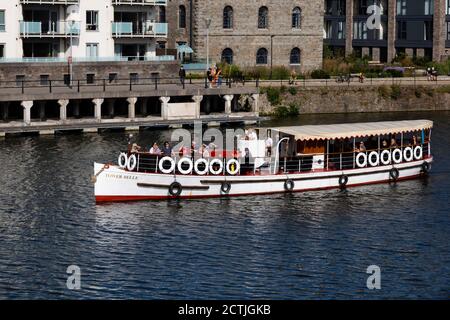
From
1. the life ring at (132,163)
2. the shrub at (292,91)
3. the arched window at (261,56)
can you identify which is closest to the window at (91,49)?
the shrub at (292,91)

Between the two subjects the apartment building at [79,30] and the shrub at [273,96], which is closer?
the apartment building at [79,30]

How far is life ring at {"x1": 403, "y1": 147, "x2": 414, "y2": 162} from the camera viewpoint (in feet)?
250

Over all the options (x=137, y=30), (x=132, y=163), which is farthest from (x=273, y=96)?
(x=132, y=163)

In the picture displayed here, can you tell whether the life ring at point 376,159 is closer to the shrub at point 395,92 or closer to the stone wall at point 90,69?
the stone wall at point 90,69

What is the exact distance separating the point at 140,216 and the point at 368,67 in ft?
216

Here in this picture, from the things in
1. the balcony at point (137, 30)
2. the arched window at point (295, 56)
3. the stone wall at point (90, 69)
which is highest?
the balcony at point (137, 30)

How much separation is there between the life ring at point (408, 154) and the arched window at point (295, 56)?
163 feet

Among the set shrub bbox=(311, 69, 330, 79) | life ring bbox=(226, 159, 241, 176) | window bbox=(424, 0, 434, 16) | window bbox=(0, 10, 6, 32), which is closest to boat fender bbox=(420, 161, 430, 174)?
life ring bbox=(226, 159, 241, 176)

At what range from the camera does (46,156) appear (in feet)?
270

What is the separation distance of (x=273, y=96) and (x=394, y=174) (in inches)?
1319

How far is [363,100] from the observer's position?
112m

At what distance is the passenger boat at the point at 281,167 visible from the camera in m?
68.1

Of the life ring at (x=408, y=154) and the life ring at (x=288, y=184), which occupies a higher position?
the life ring at (x=408, y=154)

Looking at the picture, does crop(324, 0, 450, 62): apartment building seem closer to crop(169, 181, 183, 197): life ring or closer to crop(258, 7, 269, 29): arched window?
crop(258, 7, 269, 29): arched window
